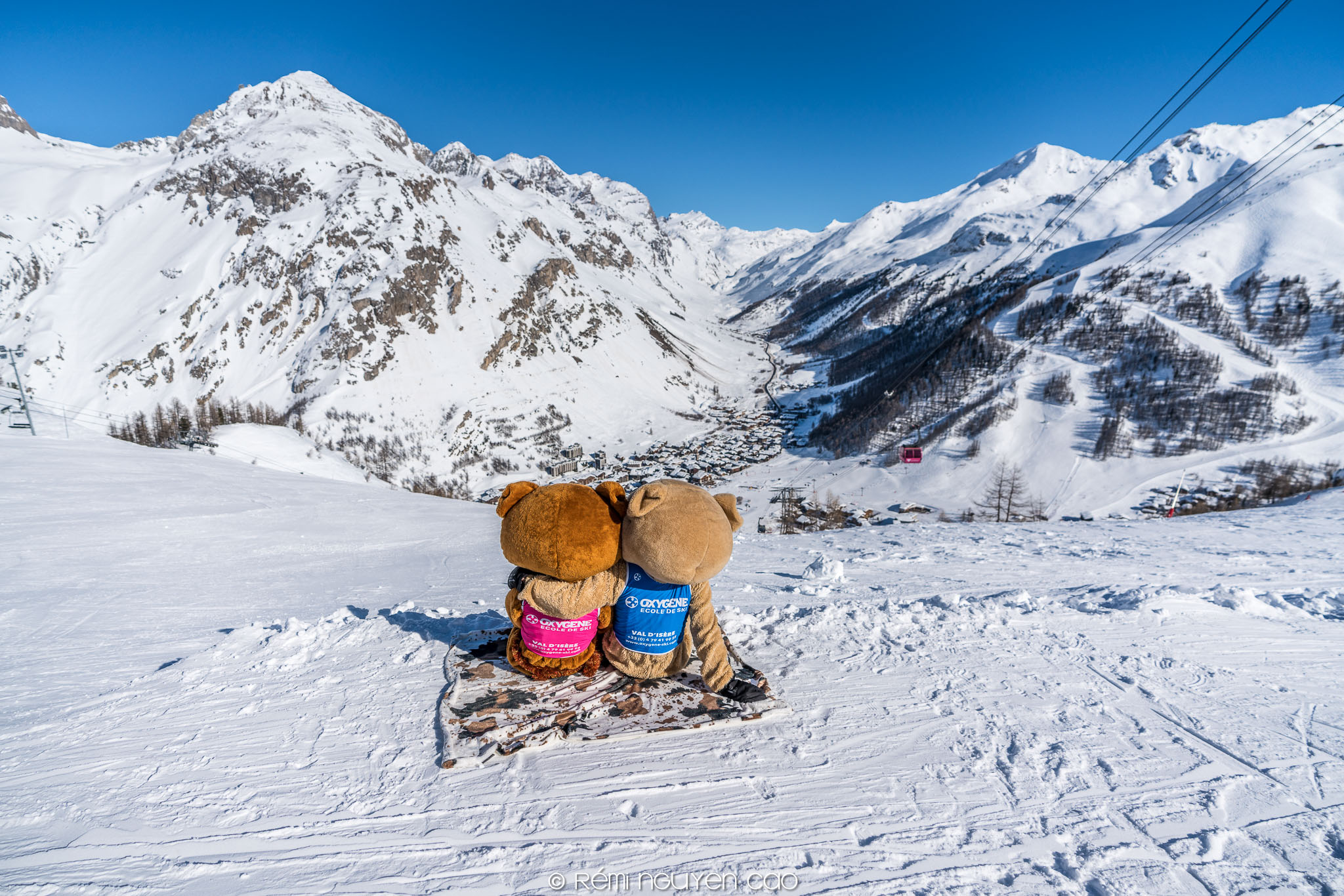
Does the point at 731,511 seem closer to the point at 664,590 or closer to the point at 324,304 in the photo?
the point at 664,590

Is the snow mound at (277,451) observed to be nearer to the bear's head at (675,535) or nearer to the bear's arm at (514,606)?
the bear's arm at (514,606)

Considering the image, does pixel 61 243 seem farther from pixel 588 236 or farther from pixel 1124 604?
pixel 1124 604

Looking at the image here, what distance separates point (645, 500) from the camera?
396cm

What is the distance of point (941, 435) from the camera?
51.9 metres

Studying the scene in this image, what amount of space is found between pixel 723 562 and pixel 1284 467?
61301mm

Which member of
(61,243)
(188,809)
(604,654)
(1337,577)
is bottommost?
(188,809)

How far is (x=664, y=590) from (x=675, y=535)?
64 centimetres

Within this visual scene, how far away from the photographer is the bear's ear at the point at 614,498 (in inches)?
165

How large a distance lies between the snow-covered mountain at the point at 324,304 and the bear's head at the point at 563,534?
6344cm

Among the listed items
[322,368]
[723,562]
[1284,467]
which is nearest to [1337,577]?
[723,562]

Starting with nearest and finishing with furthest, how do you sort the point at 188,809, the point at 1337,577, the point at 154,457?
the point at 188,809, the point at 1337,577, the point at 154,457

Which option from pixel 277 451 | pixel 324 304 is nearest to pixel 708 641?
pixel 277 451

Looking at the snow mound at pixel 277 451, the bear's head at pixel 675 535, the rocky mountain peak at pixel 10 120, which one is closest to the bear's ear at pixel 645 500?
the bear's head at pixel 675 535

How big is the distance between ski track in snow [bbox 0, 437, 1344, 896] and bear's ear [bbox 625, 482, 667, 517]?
1.65m
